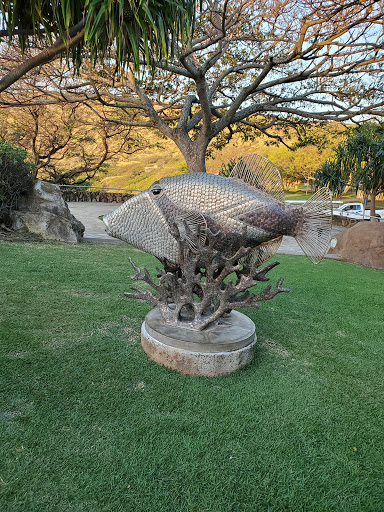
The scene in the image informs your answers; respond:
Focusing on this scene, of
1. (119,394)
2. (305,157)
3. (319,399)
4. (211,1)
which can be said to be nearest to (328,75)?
(211,1)

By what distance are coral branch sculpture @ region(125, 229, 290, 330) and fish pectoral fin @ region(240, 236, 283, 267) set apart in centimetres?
2

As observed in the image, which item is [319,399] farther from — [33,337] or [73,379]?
[33,337]

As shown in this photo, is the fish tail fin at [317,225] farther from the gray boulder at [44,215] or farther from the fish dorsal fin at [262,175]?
the gray boulder at [44,215]

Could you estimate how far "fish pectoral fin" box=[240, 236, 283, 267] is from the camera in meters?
2.84

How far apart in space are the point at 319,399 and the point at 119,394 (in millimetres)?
1341

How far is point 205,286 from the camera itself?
2740 mm

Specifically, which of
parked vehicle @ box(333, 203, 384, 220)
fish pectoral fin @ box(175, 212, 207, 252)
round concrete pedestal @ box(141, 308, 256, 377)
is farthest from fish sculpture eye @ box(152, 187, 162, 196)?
parked vehicle @ box(333, 203, 384, 220)

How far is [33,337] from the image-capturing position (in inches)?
118

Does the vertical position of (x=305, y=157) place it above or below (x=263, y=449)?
above

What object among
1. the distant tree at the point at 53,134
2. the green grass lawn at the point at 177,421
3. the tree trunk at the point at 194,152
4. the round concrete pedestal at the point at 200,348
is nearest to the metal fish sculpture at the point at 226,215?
the round concrete pedestal at the point at 200,348

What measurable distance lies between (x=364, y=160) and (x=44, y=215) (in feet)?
30.2

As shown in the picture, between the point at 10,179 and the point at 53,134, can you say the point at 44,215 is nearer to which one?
the point at 10,179

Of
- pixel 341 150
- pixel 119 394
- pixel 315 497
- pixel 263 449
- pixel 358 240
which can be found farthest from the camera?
pixel 341 150

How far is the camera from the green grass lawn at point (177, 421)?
5.36 ft
